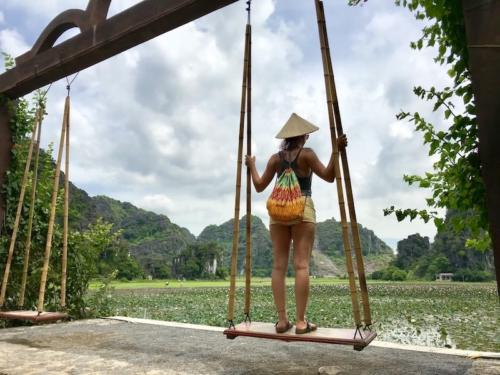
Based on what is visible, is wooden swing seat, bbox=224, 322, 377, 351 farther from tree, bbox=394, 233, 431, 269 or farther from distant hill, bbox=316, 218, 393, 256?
distant hill, bbox=316, 218, 393, 256

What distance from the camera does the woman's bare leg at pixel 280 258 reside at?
3131mm

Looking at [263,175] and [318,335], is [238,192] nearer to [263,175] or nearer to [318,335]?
[263,175]

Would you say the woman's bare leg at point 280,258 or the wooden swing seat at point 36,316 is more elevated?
the woman's bare leg at point 280,258

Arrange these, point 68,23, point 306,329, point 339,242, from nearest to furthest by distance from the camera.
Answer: point 306,329
point 68,23
point 339,242

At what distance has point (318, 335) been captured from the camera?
272 centimetres

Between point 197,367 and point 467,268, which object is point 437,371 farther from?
point 467,268

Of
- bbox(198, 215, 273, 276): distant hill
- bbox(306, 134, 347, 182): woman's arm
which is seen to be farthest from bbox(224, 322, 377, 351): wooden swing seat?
bbox(198, 215, 273, 276): distant hill

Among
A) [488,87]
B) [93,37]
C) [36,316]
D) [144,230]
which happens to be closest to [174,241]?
[144,230]

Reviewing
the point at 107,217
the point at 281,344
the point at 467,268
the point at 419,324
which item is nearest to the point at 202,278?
the point at 107,217

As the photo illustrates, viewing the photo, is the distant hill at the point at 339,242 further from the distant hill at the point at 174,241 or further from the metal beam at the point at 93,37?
the metal beam at the point at 93,37

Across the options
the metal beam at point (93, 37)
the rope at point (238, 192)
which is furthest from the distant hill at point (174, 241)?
the rope at point (238, 192)

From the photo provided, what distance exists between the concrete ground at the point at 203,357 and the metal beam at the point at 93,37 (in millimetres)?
2779

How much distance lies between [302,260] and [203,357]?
1279 millimetres

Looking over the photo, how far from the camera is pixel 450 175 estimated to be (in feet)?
8.95
